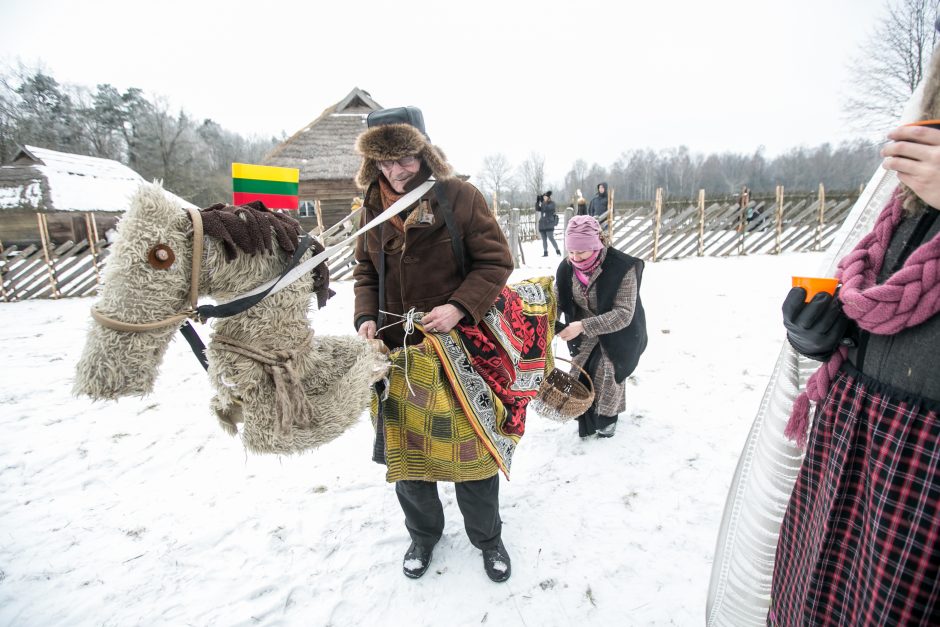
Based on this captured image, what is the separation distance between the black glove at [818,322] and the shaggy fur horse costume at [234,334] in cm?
130

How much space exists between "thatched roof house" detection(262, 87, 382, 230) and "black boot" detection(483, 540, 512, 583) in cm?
1305

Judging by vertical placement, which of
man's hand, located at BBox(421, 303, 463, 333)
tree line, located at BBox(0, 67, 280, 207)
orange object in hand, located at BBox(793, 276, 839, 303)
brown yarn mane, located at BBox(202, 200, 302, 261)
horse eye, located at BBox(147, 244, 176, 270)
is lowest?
man's hand, located at BBox(421, 303, 463, 333)

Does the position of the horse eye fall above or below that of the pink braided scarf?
above

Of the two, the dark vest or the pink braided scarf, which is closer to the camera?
the pink braided scarf

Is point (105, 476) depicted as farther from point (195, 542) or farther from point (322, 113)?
point (322, 113)

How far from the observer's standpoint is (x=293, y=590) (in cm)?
210

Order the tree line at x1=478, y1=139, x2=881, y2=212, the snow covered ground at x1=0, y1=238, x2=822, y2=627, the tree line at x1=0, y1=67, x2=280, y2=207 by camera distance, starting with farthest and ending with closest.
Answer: the tree line at x1=478, y1=139, x2=881, y2=212 → the tree line at x1=0, y1=67, x2=280, y2=207 → the snow covered ground at x1=0, y1=238, x2=822, y2=627

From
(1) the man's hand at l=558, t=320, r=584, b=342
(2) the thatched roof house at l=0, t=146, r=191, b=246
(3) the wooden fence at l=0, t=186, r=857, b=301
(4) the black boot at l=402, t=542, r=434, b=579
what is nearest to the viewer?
(4) the black boot at l=402, t=542, r=434, b=579

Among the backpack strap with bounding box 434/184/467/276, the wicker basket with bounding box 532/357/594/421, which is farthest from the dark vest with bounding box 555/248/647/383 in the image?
the backpack strap with bounding box 434/184/467/276

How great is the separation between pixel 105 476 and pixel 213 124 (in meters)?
66.0

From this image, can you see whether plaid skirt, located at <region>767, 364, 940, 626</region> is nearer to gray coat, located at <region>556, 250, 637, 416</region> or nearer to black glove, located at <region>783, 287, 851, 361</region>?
black glove, located at <region>783, 287, 851, 361</region>

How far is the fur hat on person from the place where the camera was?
5.06ft

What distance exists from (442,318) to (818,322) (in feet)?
3.76

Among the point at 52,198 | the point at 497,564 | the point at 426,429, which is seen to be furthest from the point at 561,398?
the point at 52,198
